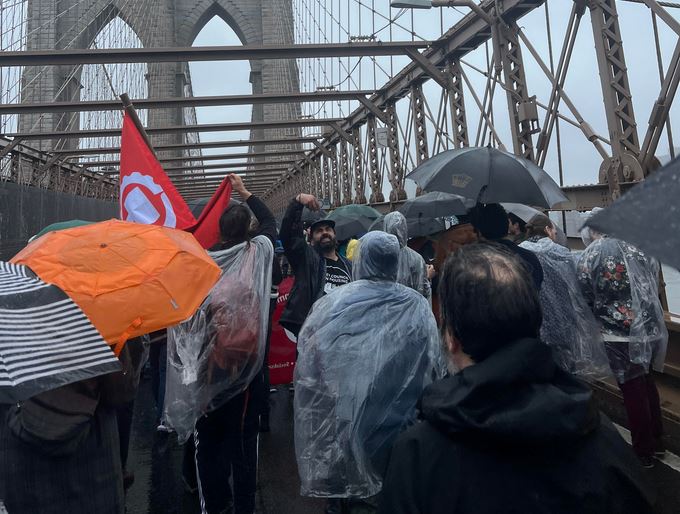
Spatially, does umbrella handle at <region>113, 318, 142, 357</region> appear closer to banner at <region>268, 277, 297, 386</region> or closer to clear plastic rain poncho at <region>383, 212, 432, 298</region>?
clear plastic rain poncho at <region>383, 212, 432, 298</region>

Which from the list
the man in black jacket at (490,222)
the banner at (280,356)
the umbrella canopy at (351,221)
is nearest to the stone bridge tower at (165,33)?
the umbrella canopy at (351,221)

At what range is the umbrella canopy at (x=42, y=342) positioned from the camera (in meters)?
1.29

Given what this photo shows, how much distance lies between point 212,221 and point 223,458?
3.86 feet

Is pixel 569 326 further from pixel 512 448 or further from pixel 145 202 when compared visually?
pixel 512 448

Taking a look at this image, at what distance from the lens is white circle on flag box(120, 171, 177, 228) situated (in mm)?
3275

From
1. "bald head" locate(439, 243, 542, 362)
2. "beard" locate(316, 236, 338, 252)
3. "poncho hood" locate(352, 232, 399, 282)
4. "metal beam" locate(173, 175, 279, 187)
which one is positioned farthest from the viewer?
"metal beam" locate(173, 175, 279, 187)

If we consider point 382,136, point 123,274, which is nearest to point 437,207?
point 123,274

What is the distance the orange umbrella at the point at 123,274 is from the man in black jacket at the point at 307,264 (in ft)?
5.27

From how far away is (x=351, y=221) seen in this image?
5559 millimetres

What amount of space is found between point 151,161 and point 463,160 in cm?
174

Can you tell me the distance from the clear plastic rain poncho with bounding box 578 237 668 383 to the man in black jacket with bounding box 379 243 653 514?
2667mm

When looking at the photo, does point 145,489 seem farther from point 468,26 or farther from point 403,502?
point 468,26

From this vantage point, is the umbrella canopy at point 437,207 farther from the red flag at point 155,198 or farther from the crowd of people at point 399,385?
the red flag at point 155,198

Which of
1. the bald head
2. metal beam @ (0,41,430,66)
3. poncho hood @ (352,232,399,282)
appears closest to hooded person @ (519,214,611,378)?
poncho hood @ (352,232,399,282)
